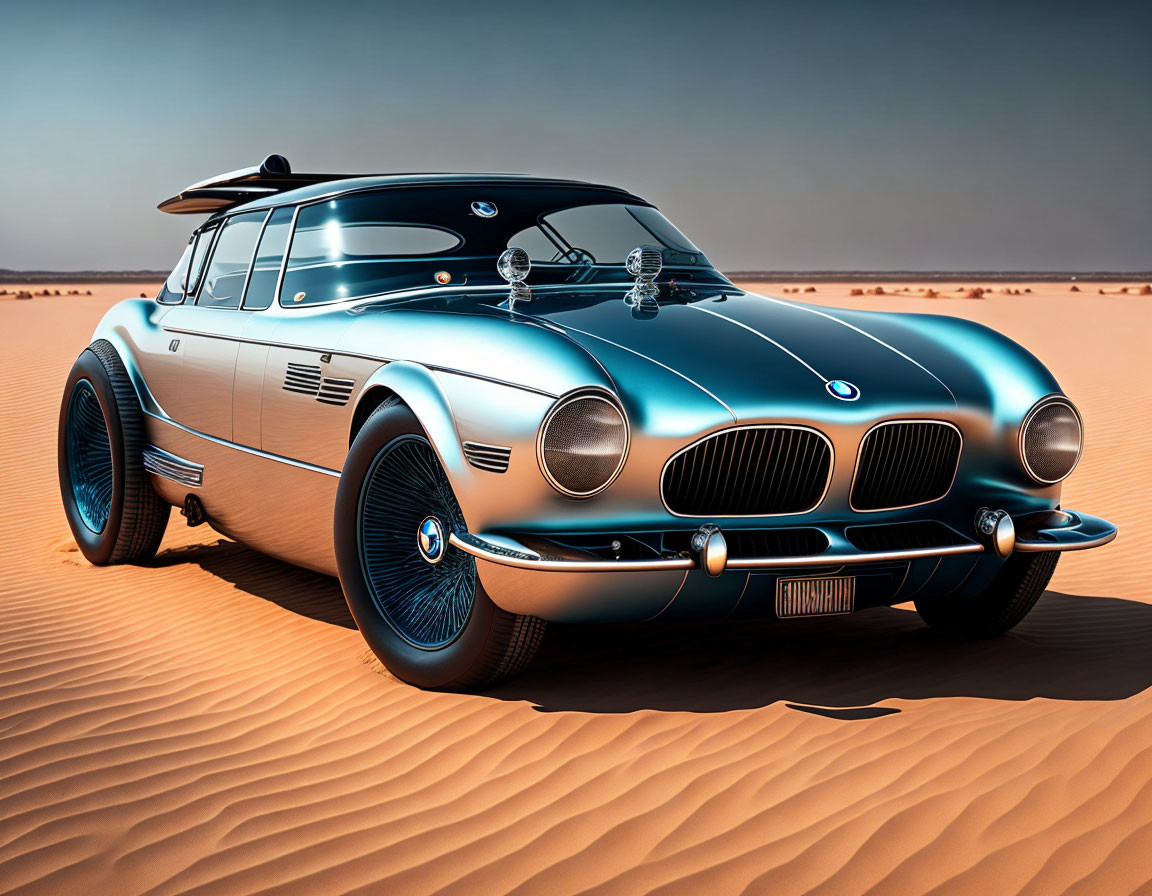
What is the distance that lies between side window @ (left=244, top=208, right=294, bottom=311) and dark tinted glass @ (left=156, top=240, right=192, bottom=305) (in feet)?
3.57

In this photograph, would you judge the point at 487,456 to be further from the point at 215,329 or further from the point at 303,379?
the point at 215,329

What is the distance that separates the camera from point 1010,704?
3.82 metres

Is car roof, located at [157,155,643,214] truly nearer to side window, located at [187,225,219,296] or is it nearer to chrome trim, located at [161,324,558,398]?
side window, located at [187,225,219,296]

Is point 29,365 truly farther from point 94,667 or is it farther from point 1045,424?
point 1045,424

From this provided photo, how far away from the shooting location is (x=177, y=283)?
6.78 metres

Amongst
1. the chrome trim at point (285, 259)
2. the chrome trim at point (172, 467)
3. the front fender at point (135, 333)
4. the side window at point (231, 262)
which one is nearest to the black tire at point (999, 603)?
the chrome trim at point (285, 259)

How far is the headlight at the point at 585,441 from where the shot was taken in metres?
3.51

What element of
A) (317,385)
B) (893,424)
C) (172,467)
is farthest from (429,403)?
(172,467)

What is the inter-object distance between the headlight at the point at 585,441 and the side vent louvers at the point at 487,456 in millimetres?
149

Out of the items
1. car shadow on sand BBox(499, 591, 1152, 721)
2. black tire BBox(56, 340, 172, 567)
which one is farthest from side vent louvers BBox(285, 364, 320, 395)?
black tire BBox(56, 340, 172, 567)

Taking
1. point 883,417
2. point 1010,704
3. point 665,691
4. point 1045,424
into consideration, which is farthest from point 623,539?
point 1045,424

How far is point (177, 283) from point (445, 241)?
243 cm

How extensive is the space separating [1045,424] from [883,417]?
765 mm

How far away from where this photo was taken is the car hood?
3.73 meters
